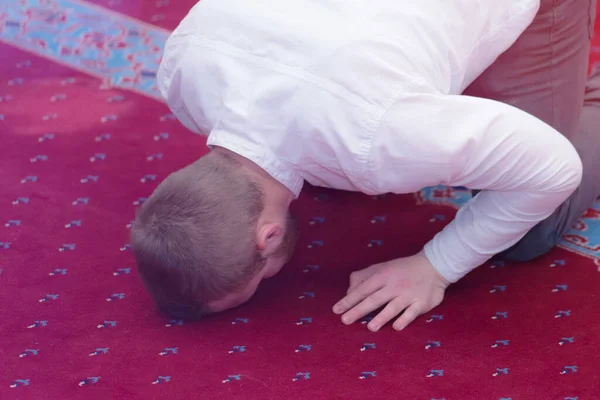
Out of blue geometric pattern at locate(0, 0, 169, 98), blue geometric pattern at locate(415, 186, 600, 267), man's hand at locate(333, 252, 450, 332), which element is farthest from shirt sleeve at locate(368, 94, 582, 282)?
blue geometric pattern at locate(0, 0, 169, 98)

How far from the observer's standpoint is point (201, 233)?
1012 millimetres

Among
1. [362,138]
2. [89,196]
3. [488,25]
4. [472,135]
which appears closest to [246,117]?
[362,138]

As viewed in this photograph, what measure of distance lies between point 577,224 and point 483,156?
47cm

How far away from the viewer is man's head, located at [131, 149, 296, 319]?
1.02 m

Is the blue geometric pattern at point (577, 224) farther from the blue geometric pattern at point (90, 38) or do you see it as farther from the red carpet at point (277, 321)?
the blue geometric pattern at point (90, 38)

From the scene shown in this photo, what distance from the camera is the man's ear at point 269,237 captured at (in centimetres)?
105

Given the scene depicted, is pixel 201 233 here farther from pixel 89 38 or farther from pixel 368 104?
pixel 89 38

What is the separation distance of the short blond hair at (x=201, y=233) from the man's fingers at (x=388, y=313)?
0.68ft

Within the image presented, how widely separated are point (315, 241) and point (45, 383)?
51cm

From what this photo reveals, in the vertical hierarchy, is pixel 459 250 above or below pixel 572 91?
below

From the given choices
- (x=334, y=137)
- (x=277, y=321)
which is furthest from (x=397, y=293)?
(x=334, y=137)

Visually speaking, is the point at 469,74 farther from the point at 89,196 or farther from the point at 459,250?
the point at 89,196

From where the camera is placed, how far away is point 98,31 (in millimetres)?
2111

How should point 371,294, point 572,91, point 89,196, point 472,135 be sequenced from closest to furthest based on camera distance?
point 472,135, point 371,294, point 572,91, point 89,196
